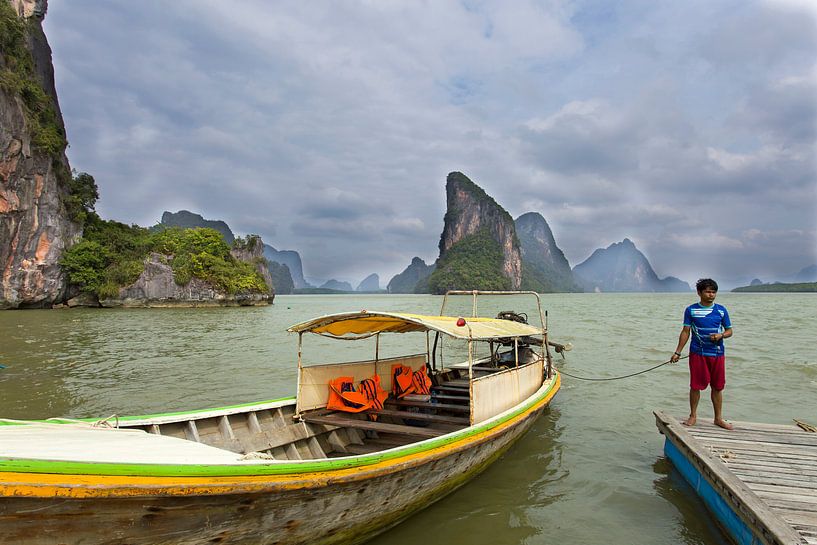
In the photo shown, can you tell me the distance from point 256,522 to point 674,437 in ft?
15.7

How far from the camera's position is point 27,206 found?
34.5 m

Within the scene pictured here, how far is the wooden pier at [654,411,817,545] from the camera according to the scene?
3187 millimetres

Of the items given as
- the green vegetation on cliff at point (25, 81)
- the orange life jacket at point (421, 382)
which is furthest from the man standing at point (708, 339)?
the green vegetation on cliff at point (25, 81)

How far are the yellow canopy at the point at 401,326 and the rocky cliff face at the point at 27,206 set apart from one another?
39.6 meters

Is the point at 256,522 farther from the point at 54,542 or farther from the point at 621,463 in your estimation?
the point at 621,463

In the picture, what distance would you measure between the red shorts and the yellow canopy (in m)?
2.08

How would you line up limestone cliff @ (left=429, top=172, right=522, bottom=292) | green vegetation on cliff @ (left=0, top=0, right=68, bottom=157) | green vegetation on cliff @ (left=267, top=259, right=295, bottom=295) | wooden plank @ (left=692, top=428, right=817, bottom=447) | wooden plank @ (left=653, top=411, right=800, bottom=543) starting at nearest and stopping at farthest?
wooden plank @ (left=653, top=411, right=800, bottom=543) → wooden plank @ (left=692, top=428, right=817, bottom=447) → green vegetation on cliff @ (left=0, top=0, right=68, bottom=157) → limestone cliff @ (left=429, top=172, right=522, bottom=292) → green vegetation on cliff @ (left=267, top=259, right=295, bottom=295)

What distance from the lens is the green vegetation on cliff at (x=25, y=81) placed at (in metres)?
34.7

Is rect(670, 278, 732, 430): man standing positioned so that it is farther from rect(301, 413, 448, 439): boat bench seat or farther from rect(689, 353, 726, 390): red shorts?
rect(301, 413, 448, 439): boat bench seat

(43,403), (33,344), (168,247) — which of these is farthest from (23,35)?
(43,403)

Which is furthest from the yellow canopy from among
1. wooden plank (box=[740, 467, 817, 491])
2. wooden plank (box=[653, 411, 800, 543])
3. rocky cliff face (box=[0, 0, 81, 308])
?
rocky cliff face (box=[0, 0, 81, 308])

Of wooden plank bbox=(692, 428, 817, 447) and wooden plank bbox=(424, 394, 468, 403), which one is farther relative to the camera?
wooden plank bbox=(424, 394, 468, 403)

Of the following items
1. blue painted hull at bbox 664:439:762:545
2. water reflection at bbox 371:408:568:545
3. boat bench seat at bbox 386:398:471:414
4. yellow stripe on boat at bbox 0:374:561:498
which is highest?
yellow stripe on boat at bbox 0:374:561:498

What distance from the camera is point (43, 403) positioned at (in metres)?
8.27
